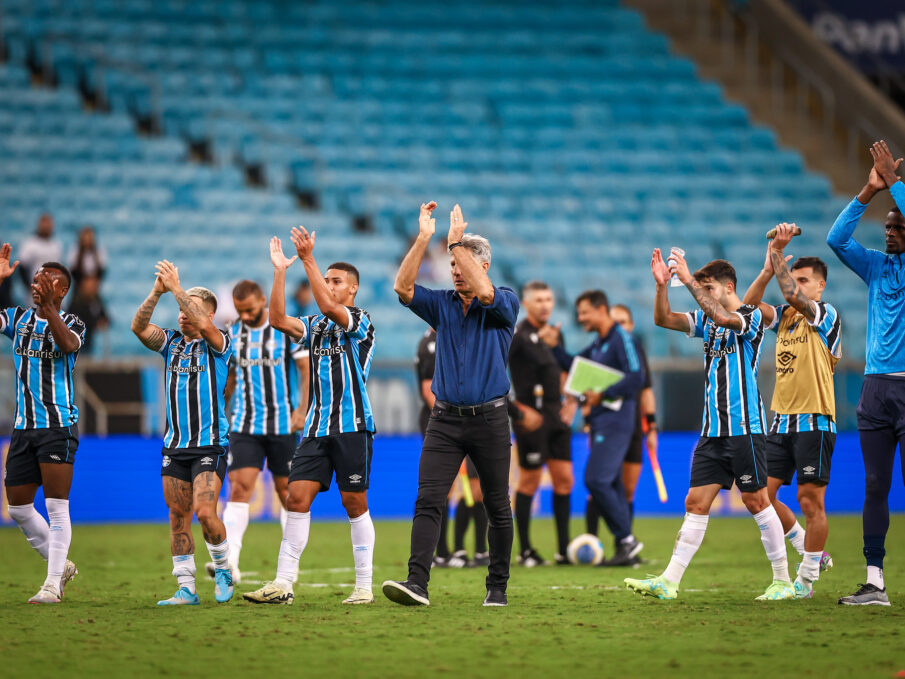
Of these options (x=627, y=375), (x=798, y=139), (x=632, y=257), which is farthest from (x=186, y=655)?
(x=798, y=139)

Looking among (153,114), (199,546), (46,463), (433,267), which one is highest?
(153,114)

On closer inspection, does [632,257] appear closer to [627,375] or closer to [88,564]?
[627,375]

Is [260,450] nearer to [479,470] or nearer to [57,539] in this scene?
[57,539]

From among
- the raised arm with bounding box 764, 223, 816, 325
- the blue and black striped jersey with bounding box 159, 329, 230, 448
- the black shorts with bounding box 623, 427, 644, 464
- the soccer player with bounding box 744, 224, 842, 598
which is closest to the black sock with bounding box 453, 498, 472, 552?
the black shorts with bounding box 623, 427, 644, 464

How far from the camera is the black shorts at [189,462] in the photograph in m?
8.16

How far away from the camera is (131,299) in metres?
18.8

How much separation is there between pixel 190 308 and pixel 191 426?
2.60 feet

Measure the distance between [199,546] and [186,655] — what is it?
7.02 metres

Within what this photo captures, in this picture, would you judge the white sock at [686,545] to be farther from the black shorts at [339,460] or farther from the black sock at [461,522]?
the black sock at [461,522]

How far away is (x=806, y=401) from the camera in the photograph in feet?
28.1

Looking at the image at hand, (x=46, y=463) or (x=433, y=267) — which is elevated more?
(x=433, y=267)

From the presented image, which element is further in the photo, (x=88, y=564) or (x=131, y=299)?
(x=131, y=299)

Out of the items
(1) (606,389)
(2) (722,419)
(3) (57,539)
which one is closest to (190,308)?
(3) (57,539)

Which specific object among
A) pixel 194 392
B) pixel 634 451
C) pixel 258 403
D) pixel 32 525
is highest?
pixel 194 392
